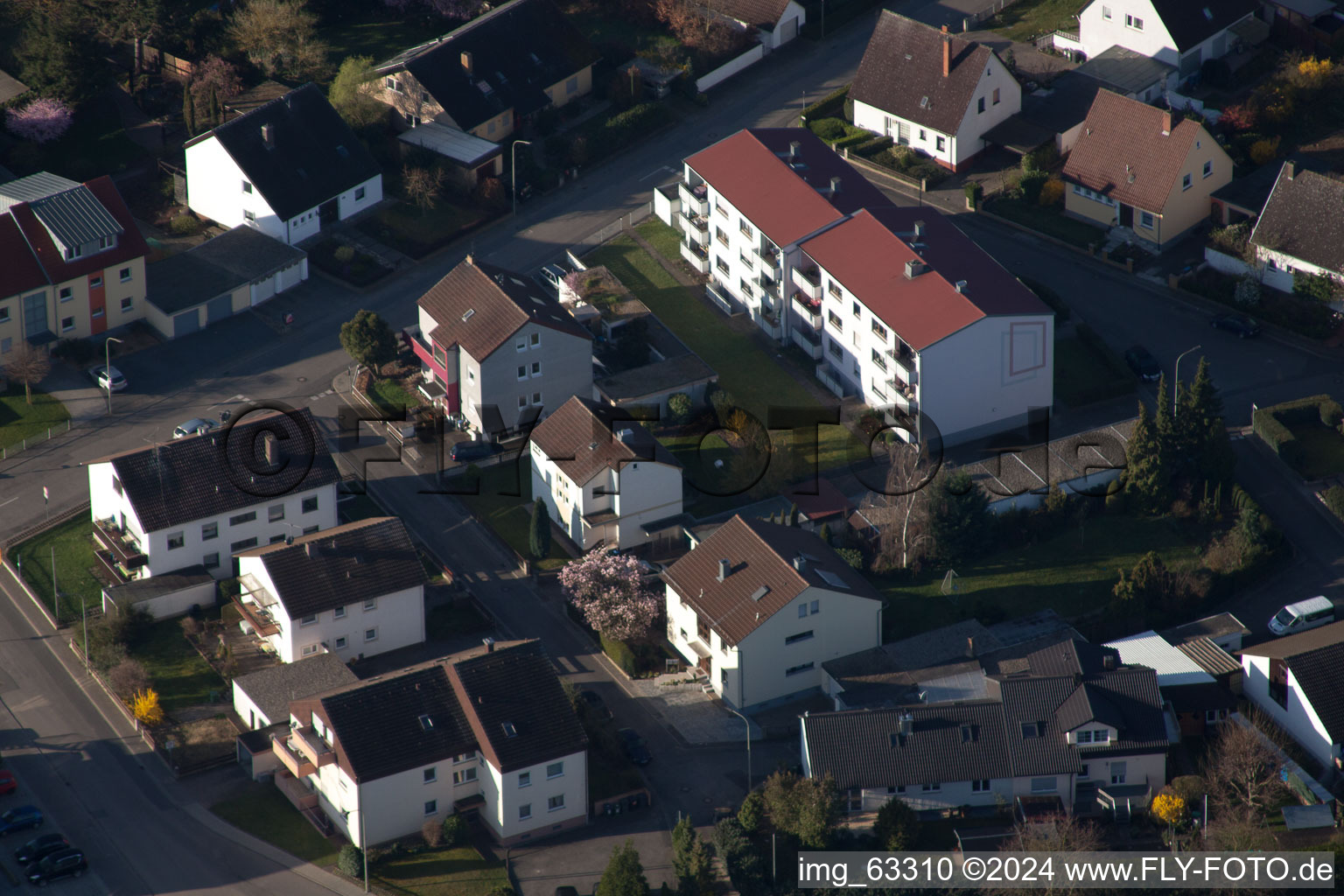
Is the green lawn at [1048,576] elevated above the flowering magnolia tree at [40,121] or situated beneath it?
situated beneath

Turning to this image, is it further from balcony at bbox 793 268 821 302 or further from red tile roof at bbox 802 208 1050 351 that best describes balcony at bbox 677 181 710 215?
red tile roof at bbox 802 208 1050 351

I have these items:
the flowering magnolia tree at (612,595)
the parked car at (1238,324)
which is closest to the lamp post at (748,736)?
the flowering magnolia tree at (612,595)

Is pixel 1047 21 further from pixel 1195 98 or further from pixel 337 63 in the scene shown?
pixel 337 63

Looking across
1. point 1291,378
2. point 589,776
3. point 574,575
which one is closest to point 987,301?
point 1291,378

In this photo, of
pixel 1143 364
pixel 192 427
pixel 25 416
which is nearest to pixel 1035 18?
pixel 1143 364

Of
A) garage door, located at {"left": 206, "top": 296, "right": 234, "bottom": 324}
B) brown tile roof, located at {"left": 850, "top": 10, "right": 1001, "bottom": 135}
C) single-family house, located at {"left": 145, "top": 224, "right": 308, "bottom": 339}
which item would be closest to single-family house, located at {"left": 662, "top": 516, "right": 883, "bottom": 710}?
single-family house, located at {"left": 145, "top": 224, "right": 308, "bottom": 339}

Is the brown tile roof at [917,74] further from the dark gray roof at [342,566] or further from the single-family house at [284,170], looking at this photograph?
the dark gray roof at [342,566]

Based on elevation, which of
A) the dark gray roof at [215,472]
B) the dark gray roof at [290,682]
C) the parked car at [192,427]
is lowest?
the dark gray roof at [290,682]
